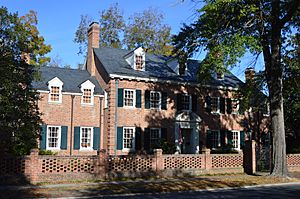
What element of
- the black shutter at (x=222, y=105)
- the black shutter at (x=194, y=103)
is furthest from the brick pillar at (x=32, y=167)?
the black shutter at (x=222, y=105)

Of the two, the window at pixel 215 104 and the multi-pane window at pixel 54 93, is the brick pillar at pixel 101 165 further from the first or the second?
the window at pixel 215 104

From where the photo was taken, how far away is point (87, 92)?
27766 millimetres

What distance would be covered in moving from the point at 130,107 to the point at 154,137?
3.13m

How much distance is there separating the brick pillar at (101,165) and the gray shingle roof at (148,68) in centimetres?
1027

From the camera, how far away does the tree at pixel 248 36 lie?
659 inches

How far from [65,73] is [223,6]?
54.5 ft

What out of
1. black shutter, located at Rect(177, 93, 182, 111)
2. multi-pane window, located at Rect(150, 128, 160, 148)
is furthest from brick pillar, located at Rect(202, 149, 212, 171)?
black shutter, located at Rect(177, 93, 182, 111)

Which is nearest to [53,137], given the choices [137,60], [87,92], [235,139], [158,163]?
[87,92]

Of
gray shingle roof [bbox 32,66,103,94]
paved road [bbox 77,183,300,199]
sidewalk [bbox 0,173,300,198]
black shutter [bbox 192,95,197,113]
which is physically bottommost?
paved road [bbox 77,183,300,199]

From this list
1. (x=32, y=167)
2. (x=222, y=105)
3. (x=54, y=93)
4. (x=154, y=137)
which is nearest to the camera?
(x=32, y=167)

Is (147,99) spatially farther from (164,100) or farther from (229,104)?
(229,104)

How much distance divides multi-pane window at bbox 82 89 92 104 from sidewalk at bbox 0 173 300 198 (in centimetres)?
1172

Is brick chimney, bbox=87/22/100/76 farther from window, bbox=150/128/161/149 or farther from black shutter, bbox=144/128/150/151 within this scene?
window, bbox=150/128/161/149

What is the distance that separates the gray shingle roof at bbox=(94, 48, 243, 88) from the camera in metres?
27.7
